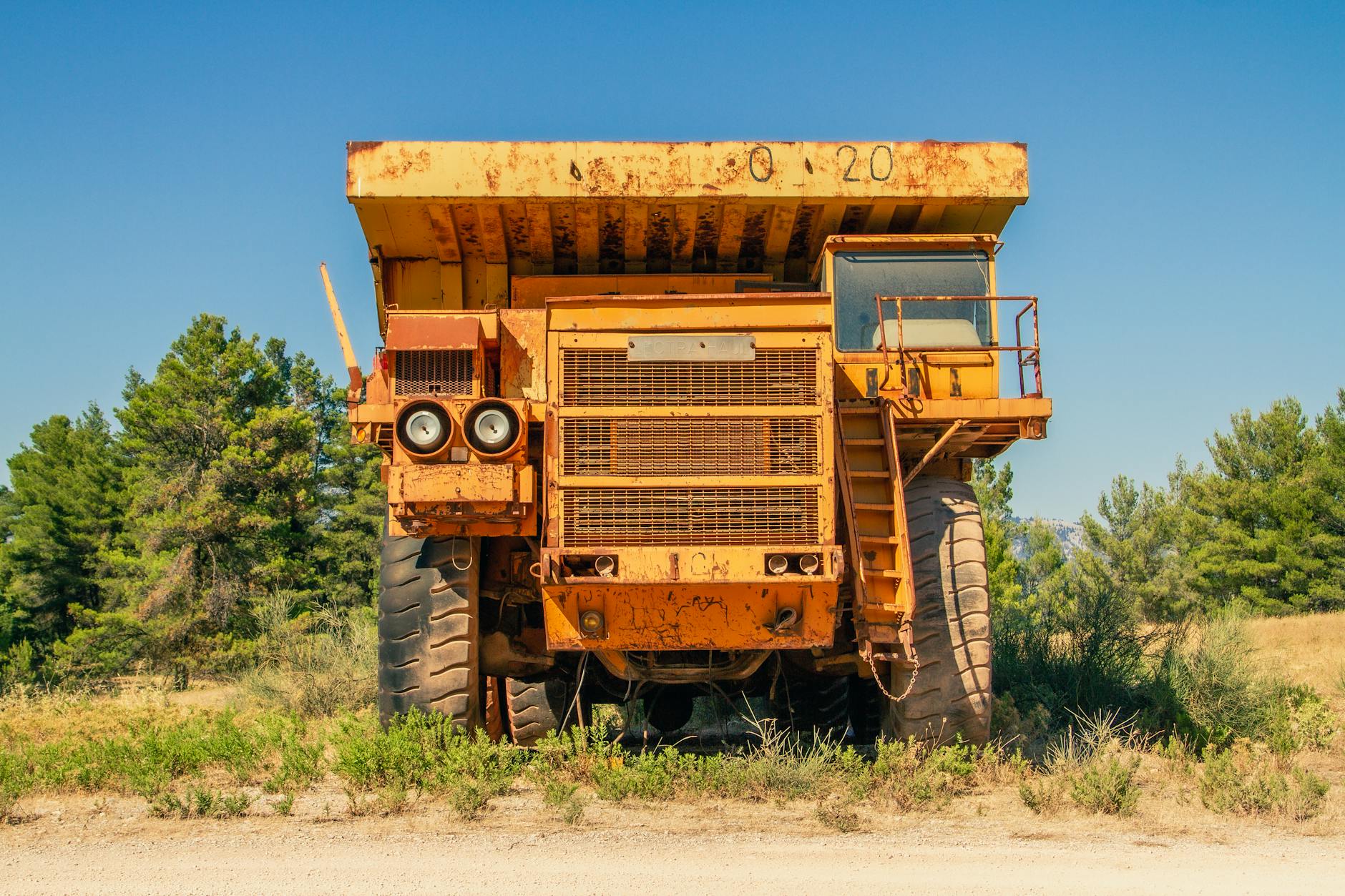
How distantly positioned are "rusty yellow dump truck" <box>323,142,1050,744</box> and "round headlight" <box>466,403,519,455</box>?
2cm

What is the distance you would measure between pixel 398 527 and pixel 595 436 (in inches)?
54.5

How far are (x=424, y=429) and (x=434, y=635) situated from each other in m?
1.41

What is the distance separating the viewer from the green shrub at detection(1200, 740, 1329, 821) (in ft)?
20.3

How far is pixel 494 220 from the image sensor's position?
7.78 m

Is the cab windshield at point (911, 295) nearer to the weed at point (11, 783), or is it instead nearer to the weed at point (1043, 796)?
the weed at point (1043, 796)

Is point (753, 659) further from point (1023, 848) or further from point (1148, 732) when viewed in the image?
point (1148, 732)

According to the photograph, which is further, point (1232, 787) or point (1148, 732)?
point (1148, 732)

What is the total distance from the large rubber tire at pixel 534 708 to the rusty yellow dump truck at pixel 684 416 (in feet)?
0.07

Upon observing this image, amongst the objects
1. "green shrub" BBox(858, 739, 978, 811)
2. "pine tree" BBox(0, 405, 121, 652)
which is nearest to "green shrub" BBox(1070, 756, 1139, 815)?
→ "green shrub" BBox(858, 739, 978, 811)

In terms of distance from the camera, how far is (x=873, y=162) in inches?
298

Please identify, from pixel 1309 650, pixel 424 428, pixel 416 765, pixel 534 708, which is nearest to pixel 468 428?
pixel 424 428

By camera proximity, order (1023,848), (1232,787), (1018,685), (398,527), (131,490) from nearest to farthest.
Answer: (1023,848) → (1232,787) → (398,527) → (1018,685) → (131,490)

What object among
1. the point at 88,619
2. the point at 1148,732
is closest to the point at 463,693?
→ the point at 1148,732

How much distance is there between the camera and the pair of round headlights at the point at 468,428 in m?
6.53
